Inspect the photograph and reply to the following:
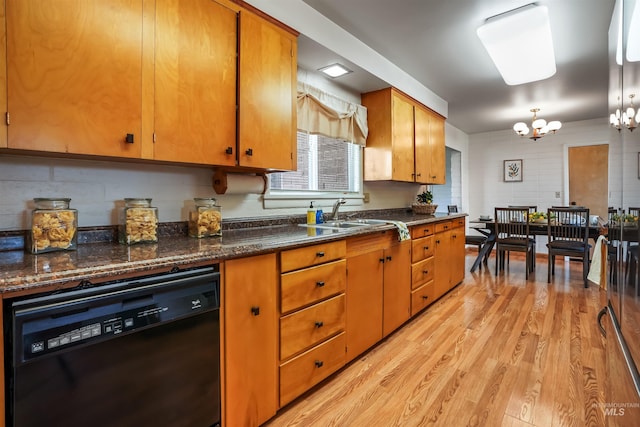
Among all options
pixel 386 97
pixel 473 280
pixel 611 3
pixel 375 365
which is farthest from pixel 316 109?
pixel 473 280

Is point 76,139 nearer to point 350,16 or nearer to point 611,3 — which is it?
point 350,16

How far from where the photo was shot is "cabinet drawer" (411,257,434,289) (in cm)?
282

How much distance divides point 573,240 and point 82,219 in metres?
5.25

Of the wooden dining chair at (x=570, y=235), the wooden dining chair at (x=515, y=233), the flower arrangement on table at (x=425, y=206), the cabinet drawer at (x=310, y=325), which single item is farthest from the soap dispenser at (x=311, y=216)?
the wooden dining chair at (x=570, y=235)

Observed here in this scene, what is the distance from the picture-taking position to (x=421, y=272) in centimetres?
295

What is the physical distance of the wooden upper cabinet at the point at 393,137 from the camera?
3244mm

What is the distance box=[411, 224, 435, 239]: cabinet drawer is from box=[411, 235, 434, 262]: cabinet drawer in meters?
0.04

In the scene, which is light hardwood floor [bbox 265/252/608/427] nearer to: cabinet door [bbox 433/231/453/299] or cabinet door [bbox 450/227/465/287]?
cabinet door [bbox 433/231/453/299]

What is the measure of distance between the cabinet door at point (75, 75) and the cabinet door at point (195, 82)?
0.11 metres

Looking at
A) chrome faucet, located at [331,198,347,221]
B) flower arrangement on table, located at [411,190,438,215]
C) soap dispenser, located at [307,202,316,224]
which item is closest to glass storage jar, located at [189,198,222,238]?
soap dispenser, located at [307,202,316,224]

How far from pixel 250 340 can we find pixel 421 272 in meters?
1.95

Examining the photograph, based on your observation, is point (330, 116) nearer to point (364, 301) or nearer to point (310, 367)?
point (364, 301)

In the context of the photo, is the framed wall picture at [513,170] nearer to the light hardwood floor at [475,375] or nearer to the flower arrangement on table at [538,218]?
the flower arrangement on table at [538,218]

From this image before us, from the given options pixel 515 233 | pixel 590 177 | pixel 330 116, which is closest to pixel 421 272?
pixel 330 116
